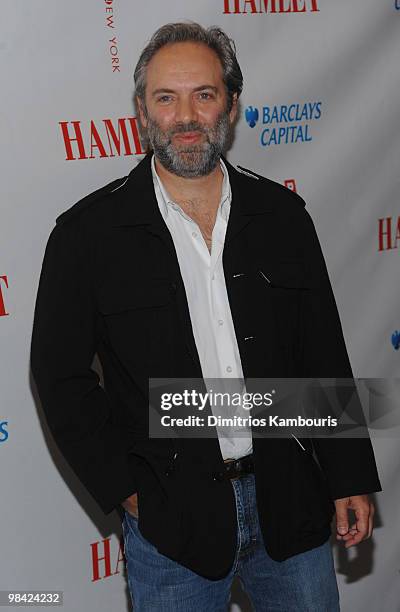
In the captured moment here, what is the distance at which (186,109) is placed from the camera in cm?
206

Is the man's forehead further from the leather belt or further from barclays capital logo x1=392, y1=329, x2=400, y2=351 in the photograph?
barclays capital logo x1=392, y1=329, x2=400, y2=351

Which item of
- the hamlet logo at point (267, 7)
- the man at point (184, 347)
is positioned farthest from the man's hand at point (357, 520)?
the hamlet logo at point (267, 7)

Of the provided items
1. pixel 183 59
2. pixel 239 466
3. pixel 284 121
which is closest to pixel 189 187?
pixel 183 59

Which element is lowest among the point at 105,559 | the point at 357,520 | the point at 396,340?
the point at 105,559

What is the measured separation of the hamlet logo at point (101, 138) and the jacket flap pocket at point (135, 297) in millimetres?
582

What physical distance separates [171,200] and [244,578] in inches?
35.8

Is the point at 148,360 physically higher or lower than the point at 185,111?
lower

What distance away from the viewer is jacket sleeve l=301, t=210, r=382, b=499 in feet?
7.16

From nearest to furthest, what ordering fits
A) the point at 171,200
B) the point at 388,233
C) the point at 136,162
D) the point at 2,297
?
the point at 171,200 → the point at 2,297 → the point at 136,162 → the point at 388,233

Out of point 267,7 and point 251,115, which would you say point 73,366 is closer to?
point 251,115

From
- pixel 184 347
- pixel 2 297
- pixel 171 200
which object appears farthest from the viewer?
pixel 2 297

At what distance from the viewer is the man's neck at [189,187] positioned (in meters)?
2.14

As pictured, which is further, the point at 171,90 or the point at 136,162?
the point at 136,162

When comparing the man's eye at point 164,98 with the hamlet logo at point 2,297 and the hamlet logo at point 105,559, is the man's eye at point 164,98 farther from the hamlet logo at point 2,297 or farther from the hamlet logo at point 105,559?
the hamlet logo at point 105,559
